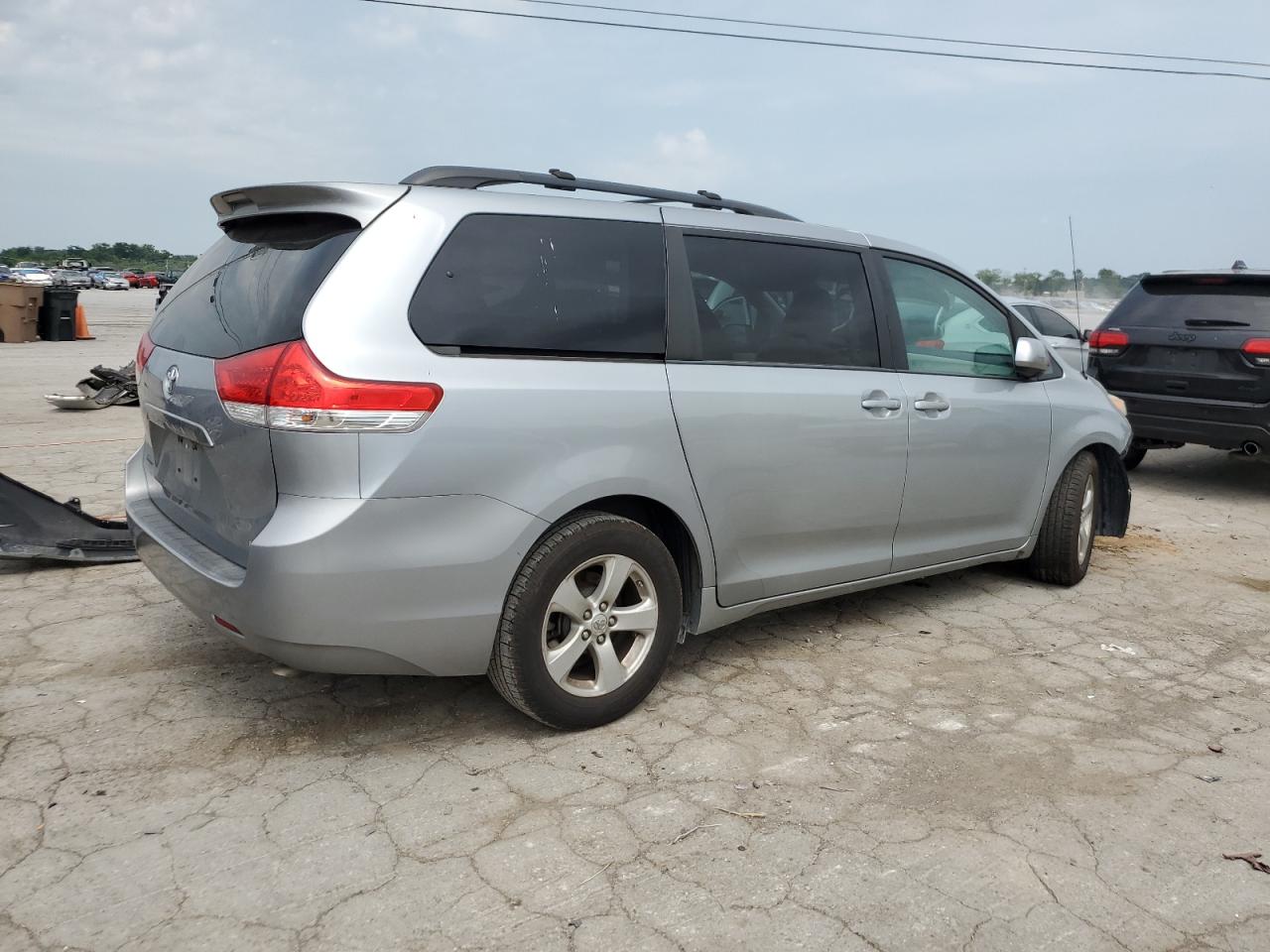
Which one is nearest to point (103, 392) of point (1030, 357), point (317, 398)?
point (317, 398)

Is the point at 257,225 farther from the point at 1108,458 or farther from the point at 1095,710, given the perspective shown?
the point at 1108,458

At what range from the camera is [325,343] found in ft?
9.50

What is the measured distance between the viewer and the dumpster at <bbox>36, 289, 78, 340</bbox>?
68.6ft

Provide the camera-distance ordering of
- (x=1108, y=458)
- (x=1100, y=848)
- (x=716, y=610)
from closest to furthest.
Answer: (x=1100, y=848) < (x=716, y=610) < (x=1108, y=458)

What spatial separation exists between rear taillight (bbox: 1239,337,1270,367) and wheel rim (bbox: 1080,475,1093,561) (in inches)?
121

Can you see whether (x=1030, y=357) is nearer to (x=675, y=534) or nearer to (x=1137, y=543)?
(x=675, y=534)

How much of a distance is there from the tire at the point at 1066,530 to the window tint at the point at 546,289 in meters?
2.62

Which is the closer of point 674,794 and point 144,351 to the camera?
point 674,794

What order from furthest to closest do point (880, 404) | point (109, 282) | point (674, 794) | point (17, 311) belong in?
point (109, 282), point (17, 311), point (880, 404), point (674, 794)

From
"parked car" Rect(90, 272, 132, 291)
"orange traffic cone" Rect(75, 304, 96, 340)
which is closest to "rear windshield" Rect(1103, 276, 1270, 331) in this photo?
"orange traffic cone" Rect(75, 304, 96, 340)

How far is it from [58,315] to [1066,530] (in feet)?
69.9

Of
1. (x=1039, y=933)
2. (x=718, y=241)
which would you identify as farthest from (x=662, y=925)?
(x=718, y=241)

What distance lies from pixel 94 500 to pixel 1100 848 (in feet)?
19.6

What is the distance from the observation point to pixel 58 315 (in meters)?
21.1
